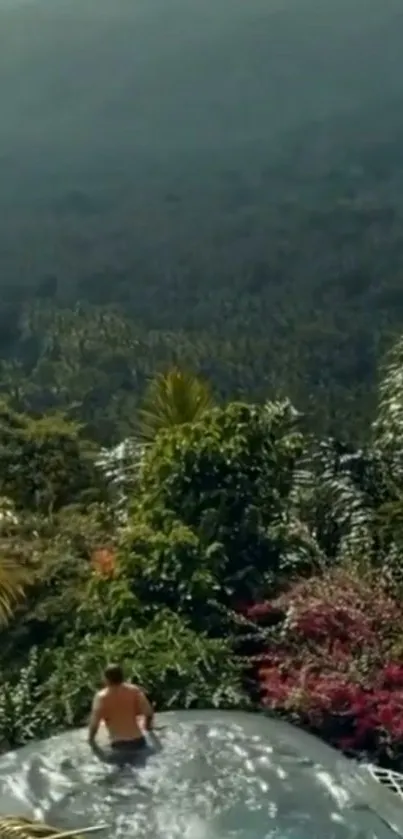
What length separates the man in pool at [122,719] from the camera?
6270mm

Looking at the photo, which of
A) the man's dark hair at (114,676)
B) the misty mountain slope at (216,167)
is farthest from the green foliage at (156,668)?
the misty mountain slope at (216,167)

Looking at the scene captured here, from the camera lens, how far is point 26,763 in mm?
6102

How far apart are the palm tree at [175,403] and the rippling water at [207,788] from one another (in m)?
5.45

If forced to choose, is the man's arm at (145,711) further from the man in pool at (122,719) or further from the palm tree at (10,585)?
the palm tree at (10,585)

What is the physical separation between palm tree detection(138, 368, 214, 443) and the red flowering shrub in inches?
124

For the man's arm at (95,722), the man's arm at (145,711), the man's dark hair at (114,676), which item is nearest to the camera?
the man's arm at (95,722)

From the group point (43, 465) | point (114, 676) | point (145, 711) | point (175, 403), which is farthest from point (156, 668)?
point (43, 465)

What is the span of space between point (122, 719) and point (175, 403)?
18.6ft

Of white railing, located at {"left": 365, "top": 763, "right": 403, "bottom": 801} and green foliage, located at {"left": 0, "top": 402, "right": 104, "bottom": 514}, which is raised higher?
green foliage, located at {"left": 0, "top": 402, "right": 104, "bottom": 514}

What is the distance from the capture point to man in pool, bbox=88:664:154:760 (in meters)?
6.27

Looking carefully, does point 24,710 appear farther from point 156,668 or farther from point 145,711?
point 145,711

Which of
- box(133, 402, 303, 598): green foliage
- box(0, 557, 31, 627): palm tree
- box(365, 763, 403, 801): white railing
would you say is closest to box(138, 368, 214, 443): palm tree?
box(133, 402, 303, 598): green foliage

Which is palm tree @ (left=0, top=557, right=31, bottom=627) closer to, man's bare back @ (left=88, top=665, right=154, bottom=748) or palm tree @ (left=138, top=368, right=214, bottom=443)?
man's bare back @ (left=88, top=665, right=154, bottom=748)

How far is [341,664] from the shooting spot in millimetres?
8195
